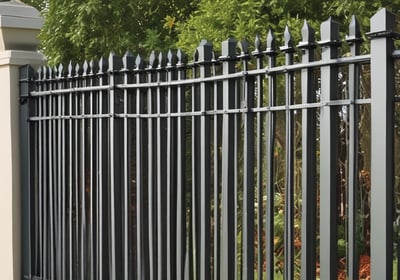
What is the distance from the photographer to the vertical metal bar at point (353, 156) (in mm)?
2826

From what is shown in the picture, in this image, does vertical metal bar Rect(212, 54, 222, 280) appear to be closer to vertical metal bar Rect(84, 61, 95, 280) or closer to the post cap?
vertical metal bar Rect(84, 61, 95, 280)

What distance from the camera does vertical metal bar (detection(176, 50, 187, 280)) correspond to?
386 cm

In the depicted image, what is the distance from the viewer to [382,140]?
8.90 feet

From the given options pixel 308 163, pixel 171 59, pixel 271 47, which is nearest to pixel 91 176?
pixel 171 59

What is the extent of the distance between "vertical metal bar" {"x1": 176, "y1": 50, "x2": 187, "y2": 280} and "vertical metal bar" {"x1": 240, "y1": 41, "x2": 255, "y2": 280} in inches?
19.0

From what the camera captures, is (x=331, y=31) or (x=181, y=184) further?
(x=181, y=184)

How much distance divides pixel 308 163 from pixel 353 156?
0.90 feet

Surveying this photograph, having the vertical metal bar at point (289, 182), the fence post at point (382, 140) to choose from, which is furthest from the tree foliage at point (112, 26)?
the fence post at point (382, 140)

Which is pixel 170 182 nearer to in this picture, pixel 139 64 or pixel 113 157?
pixel 113 157

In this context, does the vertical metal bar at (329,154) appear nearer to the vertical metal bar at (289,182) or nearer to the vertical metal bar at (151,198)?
the vertical metal bar at (289,182)

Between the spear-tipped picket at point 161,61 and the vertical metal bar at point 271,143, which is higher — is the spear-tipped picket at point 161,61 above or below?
above

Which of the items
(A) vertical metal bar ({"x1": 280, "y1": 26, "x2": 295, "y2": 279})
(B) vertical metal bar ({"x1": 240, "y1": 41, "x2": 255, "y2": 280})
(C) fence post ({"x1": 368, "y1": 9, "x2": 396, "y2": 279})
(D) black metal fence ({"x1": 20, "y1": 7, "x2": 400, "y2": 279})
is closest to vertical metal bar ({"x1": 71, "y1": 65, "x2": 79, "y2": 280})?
(D) black metal fence ({"x1": 20, "y1": 7, "x2": 400, "y2": 279})

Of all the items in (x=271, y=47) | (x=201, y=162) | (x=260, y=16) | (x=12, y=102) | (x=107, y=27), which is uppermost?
(x=107, y=27)

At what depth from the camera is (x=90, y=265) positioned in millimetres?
4703
